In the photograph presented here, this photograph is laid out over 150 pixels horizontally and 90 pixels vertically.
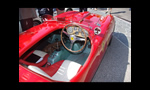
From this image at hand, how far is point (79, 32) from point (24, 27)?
1.85 meters

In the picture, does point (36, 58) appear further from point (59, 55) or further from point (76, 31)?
point (76, 31)

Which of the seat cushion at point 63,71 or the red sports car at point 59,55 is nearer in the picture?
the red sports car at point 59,55

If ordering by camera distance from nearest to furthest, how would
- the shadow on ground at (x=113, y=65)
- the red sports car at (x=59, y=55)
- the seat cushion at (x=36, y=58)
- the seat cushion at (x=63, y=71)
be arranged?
the red sports car at (x=59, y=55)
the seat cushion at (x=63, y=71)
the seat cushion at (x=36, y=58)
the shadow on ground at (x=113, y=65)

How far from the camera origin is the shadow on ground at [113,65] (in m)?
2.22

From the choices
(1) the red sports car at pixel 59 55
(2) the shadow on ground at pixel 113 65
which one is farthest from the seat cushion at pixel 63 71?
(2) the shadow on ground at pixel 113 65

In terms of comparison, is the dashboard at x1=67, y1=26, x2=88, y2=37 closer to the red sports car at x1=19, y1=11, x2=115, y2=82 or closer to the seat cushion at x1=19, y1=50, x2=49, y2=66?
the red sports car at x1=19, y1=11, x2=115, y2=82

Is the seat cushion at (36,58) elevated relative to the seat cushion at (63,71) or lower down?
elevated

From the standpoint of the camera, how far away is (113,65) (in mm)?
2572

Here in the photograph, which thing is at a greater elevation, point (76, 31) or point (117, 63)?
point (76, 31)

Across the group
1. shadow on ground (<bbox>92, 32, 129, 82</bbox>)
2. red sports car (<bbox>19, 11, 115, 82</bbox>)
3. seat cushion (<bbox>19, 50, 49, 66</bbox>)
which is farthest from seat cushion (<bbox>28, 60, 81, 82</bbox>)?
shadow on ground (<bbox>92, 32, 129, 82</bbox>)

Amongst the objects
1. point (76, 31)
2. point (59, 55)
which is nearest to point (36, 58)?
point (59, 55)

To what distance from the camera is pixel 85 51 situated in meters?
2.78

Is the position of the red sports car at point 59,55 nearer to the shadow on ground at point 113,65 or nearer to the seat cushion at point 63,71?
the seat cushion at point 63,71

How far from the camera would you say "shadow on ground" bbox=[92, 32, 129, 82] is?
7.30ft
